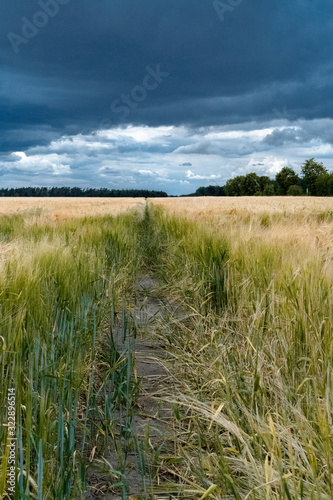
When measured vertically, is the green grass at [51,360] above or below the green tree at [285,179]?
below

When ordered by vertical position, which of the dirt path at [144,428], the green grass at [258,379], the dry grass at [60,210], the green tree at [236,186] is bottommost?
the dirt path at [144,428]

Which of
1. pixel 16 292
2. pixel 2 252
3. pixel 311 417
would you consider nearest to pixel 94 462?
pixel 311 417

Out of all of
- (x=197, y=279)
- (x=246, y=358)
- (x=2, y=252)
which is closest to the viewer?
(x=246, y=358)

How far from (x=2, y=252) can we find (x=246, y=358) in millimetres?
1569

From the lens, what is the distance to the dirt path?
1131 millimetres

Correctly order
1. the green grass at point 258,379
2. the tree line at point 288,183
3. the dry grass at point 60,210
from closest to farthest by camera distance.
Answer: the green grass at point 258,379 < the dry grass at point 60,210 < the tree line at point 288,183

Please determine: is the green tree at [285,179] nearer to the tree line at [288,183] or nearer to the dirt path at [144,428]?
the tree line at [288,183]

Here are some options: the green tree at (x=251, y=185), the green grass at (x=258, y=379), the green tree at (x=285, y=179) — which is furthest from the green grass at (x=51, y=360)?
the green tree at (x=251, y=185)

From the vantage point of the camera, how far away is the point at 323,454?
984 mm

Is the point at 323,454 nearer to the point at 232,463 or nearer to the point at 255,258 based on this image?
the point at 232,463

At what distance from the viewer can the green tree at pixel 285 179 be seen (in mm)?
59094

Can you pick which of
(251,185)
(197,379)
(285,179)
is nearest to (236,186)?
(251,185)

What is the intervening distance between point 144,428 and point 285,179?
61459mm

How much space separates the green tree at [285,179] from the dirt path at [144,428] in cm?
6025
